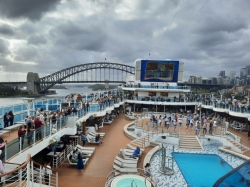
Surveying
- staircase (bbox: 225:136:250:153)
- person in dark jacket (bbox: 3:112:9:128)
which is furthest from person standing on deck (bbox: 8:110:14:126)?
staircase (bbox: 225:136:250:153)

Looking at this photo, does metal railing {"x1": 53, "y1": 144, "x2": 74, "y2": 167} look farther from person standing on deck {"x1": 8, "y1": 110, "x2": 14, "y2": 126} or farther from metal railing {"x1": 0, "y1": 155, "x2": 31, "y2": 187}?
metal railing {"x1": 0, "y1": 155, "x2": 31, "y2": 187}

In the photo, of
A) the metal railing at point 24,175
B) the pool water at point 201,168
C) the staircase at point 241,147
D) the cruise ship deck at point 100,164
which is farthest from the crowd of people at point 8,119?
the staircase at point 241,147

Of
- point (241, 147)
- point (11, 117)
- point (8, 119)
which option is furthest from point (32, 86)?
point (241, 147)

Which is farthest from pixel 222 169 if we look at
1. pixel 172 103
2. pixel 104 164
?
pixel 172 103

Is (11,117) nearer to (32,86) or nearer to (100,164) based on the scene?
(100,164)

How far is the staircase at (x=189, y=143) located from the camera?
16234mm

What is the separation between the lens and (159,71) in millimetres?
33594

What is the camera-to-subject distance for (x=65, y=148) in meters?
13.6

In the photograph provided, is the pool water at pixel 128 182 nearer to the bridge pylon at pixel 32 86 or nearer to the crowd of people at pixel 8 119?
the crowd of people at pixel 8 119

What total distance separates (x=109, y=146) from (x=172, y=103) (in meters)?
16.1

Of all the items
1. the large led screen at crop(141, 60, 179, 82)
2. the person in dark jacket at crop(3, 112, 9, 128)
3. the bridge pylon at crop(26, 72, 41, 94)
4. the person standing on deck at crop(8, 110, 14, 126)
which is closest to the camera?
the person in dark jacket at crop(3, 112, 9, 128)

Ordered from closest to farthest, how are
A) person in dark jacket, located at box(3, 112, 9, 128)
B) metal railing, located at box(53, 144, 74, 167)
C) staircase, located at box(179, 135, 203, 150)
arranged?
person in dark jacket, located at box(3, 112, 9, 128)
metal railing, located at box(53, 144, 74, 167)
staircase, located at box(179, 135, 203, 150)

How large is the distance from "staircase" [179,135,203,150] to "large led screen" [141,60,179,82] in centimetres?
1767

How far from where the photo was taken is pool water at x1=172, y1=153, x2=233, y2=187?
1159 cm
